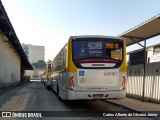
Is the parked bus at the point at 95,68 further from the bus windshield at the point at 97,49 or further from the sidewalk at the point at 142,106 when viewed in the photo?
the sidewalk at the point at 142,106

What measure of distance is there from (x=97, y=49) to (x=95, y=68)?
2.71 feet

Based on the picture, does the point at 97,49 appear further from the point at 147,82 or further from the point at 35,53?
the point at 35,53

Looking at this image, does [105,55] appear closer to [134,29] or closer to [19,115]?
[134,29]

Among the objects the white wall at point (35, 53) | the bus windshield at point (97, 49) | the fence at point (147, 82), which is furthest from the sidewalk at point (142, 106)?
the white wall at point (35, 53)

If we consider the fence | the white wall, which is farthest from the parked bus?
the white wall

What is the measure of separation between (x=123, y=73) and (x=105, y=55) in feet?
3.58

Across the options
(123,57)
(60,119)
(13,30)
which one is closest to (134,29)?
(123,57)

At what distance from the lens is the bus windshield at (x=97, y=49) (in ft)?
38.3

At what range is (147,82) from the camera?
15.5 meters

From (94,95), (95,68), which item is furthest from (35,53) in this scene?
(94,95)

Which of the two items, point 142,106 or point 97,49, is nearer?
point 97,49

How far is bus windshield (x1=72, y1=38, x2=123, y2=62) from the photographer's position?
11680mm

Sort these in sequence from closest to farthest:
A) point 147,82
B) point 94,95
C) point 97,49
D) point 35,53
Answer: point 94,95, point 97,49, point 147,82, point 35,53

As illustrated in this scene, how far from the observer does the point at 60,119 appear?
9.59 metres
